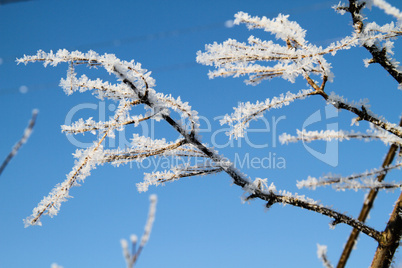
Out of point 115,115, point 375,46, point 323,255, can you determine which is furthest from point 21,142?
point 323,255

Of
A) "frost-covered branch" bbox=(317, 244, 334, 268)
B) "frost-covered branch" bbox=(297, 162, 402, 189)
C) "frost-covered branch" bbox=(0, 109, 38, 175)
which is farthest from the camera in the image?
"frost-covered branch" bbox=(317, 244, 334, 268)

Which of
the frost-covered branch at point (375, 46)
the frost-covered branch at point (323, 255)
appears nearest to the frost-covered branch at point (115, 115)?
the frost-covered branch at point (375, 46)

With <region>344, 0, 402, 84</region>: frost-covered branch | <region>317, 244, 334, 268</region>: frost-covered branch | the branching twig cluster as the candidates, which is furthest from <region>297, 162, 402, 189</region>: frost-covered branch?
<region>317, 244, 334, 268</region>: frost-covered branch

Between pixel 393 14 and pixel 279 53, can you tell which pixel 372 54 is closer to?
pixel 393 14

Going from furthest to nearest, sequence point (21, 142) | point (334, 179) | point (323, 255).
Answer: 1. point (323, 255)
2. point (334, 179)
3. point (21, 142)

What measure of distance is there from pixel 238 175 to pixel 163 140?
0.39 meters

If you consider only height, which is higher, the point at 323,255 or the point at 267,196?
the point at 323,255

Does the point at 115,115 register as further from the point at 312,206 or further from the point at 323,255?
the point at 323,255

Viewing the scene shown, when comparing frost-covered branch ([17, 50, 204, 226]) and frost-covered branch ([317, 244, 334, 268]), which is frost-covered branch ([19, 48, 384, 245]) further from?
frost-covered branch ([317, 244, 334, 268])

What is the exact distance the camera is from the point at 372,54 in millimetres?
1341

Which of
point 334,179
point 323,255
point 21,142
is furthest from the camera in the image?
point 323,255

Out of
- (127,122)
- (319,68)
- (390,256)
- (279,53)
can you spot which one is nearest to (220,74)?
(279,53)

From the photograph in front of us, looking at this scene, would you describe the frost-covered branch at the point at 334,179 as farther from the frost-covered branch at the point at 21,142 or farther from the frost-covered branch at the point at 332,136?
the frost-covered branch at the point at 21,142

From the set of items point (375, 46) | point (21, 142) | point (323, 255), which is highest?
point (375, 46)
